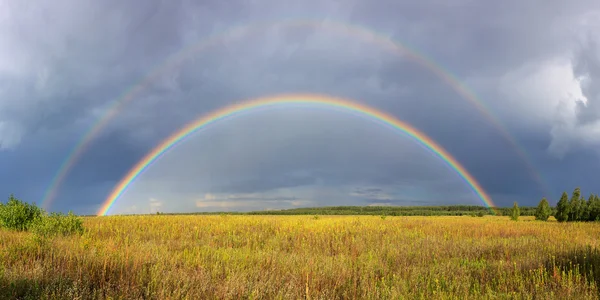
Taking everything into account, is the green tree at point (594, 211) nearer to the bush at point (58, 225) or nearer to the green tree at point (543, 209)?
the green tree at point (543, 209)

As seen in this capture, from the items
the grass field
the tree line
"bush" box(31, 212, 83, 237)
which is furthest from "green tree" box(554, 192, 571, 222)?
"bush" box(31, 212, 83, 237)

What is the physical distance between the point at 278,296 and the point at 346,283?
2058 mm

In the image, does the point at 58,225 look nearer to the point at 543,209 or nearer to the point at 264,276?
the point at 264,276

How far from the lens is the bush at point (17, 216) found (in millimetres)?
15680

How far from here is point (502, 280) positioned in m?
7.73

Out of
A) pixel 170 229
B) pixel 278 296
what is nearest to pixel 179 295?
pixel 278 296

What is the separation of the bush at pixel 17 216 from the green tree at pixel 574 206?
5543 centimetres

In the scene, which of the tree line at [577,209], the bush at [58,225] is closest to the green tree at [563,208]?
the tree line at [577,209]

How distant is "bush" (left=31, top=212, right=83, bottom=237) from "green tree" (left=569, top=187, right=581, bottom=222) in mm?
53817

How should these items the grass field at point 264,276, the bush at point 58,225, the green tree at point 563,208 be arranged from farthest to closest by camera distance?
the green tree at point 563,208 < the bush at point 58,225 < the grass field at point 264,276

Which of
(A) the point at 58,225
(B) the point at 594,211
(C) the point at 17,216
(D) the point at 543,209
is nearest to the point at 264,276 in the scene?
(A) the point at 58,225

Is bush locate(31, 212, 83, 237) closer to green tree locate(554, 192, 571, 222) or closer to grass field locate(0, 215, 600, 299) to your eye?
grass field locate(0, 215, 600, 299)

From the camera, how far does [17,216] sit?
15734mm

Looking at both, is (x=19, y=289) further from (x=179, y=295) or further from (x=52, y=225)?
(x=52, y=225)
